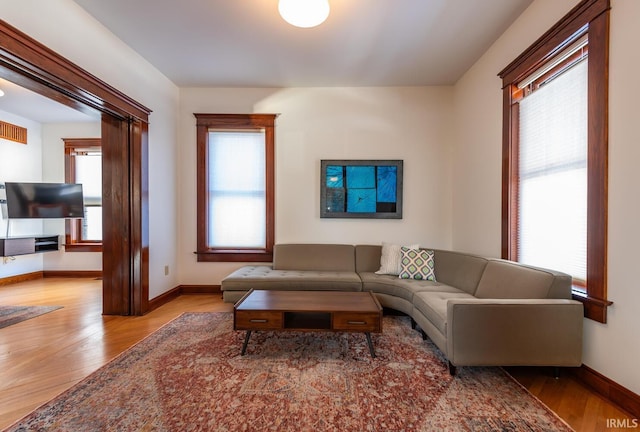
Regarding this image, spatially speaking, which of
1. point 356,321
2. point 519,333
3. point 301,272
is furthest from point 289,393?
point 301,272

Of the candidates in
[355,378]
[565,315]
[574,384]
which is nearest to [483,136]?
[565,315]

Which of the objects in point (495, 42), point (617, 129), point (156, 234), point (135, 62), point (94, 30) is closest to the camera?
point (617, 129)

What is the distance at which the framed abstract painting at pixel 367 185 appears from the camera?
4.04m

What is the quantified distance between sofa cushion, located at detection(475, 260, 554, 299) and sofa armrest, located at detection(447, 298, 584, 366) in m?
0.18

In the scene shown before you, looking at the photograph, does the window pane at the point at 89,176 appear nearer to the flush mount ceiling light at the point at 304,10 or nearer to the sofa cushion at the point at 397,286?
the flush mount ceiling light at the point at 304,10

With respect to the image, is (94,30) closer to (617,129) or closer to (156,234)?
(156,234)

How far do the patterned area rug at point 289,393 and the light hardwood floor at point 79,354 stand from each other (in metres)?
0.15

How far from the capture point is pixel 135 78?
10.5ft

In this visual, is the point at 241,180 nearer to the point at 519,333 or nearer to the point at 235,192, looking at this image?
the point at 235,192

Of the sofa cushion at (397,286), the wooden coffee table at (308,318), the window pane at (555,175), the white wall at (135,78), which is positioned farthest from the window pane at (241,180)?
the window pane at (555,175)

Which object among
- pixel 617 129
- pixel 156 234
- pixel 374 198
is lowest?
pixel 156 234

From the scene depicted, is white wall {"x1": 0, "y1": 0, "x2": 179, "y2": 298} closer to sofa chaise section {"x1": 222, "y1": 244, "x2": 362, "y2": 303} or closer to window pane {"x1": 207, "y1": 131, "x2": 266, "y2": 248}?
window pane {"x1": 207, "y1": 131, "x2": 266, "y2": 248}

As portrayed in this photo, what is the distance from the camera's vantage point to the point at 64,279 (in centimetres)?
505

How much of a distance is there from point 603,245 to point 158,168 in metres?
4.43
